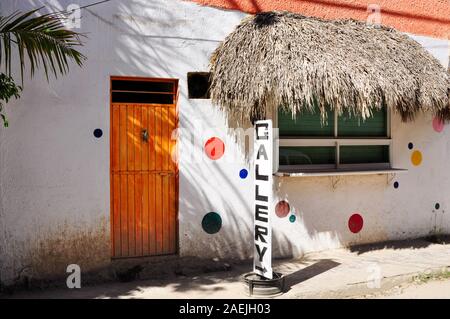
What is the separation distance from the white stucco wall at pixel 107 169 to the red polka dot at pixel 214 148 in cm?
7

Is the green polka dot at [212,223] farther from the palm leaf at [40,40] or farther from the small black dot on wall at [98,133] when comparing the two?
the palm leaf at [40,40]

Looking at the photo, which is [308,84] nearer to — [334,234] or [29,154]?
[334,234]

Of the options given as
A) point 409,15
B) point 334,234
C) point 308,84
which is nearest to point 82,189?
point 308,84

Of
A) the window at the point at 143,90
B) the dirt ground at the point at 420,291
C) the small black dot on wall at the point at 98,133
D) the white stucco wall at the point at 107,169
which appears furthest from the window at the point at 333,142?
the small black dot on wall at the point at 98,133

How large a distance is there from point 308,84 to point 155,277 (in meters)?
3.10

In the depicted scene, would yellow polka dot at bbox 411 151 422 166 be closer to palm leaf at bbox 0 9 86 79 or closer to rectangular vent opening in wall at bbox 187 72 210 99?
rectangular vent opening in wall at bbox 187 72 210 99

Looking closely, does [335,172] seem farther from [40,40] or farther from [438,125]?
[40,40]

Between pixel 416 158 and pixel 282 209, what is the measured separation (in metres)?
2.92

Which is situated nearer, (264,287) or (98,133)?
(264,287)

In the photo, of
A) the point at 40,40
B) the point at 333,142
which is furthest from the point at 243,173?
the point at 40,40

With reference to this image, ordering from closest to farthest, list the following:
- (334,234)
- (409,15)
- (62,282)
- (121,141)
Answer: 1. (62,282)
2. (121,141)
3. (334,234)
4. (409,15)

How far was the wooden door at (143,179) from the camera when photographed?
21.4 ft

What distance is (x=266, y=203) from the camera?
5.73 meters

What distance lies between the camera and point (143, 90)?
264 inches
